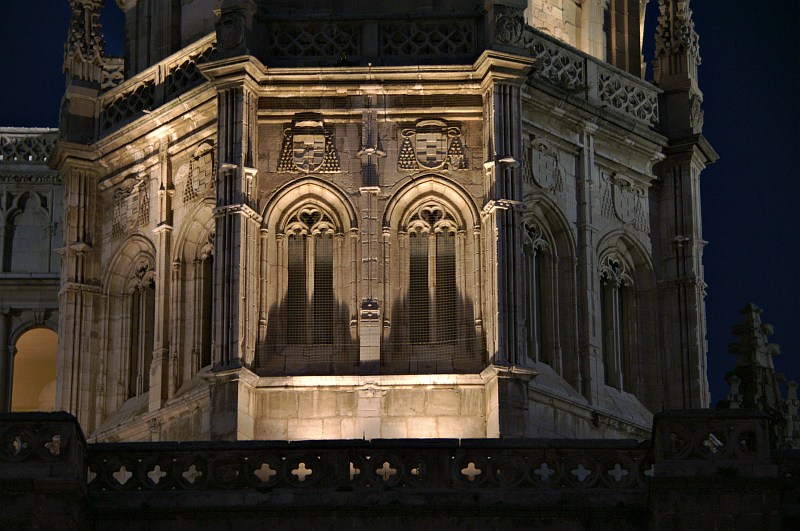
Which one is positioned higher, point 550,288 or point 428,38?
point 428,38

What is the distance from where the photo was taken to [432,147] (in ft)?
162

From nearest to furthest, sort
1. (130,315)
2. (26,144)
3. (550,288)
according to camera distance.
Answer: (550,288), (130,315), (26,144)

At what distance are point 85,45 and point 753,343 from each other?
61.2 feet

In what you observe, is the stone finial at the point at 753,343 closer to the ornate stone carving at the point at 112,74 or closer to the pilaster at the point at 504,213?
the pilaster at the point at 504,213

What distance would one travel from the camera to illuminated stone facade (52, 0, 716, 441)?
156 feet

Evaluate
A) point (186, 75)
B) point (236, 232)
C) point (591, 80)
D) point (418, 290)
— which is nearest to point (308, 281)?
point (236, 232)

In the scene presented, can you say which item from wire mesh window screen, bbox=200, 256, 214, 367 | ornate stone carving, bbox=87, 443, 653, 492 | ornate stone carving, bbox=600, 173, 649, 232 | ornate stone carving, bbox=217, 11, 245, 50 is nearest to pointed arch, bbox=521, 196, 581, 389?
ornate stone carving, bbox=600, 173, 649, 232

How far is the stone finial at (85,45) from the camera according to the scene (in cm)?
5516

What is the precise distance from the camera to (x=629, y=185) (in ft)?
178

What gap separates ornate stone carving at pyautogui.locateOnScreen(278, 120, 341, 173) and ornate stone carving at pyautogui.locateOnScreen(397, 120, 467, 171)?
1563mm

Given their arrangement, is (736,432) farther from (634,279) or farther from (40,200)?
(40,200)

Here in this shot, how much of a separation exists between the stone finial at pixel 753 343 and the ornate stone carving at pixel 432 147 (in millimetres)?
11780

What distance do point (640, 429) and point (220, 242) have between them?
10.8 metres

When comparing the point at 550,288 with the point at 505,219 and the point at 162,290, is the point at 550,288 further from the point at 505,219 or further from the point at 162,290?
the point at 162,290
